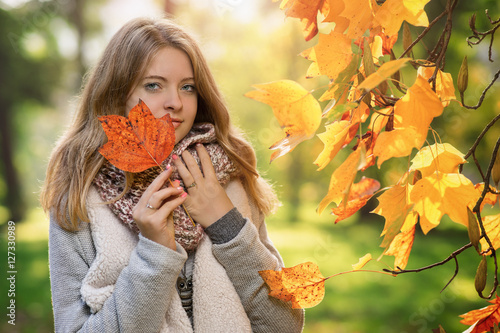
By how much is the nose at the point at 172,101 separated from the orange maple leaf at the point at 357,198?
50 centimetres

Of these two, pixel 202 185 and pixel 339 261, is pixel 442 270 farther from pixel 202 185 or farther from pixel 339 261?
pixel 202 185

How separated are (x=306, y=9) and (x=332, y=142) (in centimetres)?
20

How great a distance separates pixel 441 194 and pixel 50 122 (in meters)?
14.6

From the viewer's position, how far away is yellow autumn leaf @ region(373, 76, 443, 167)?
498mm

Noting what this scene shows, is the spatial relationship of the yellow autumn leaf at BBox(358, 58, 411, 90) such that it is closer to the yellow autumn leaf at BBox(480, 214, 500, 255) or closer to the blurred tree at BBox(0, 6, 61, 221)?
the yellow autumn leaf at BBox(480, 214, 500, 255)

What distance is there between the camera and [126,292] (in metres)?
0.98

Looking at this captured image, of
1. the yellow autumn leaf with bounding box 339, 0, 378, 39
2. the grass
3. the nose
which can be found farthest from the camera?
the grass

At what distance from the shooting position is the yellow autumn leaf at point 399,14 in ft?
1.70

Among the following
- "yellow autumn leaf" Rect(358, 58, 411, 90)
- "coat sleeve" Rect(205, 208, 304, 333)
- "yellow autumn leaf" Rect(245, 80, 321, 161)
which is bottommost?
"coat sleeve" Rect(205, 208, 304, 333)

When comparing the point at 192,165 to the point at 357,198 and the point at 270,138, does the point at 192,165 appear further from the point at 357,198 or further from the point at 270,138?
the point at 270,138

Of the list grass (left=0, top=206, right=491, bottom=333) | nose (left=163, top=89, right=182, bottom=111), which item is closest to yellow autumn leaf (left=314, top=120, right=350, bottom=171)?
nose (left=163, top=89, right=182, bottom=111)

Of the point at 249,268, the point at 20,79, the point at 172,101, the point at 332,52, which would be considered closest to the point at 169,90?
the point at 172,101

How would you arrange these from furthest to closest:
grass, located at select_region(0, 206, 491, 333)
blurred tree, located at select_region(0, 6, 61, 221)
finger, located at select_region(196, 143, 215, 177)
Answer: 1. blurred tree, located at select_region(0, 6, 61, 221)
2. grass, located at select_region(0, 206, 491, 333)
3. finger, located at select_region(196, 143, 215, 177)

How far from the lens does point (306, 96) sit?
23.4 inches
